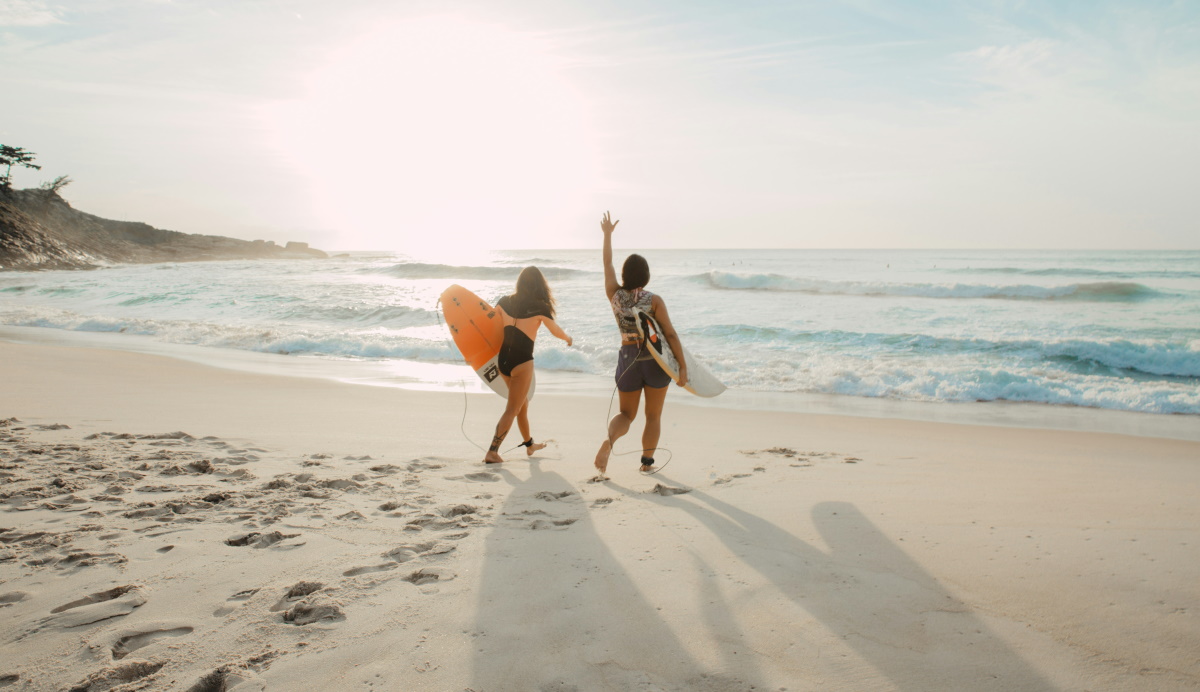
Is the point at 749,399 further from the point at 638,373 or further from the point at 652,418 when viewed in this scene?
the point at 638,373

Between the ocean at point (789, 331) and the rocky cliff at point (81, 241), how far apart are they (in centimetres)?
1316

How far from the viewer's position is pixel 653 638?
2332 millimetres

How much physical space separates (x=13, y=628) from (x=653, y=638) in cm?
236

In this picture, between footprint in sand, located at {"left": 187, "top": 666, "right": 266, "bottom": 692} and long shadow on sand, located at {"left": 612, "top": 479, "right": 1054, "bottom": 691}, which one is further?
long shadow on sand, located at {"left": 612, "top": 479, "right": 1054, "bottom": 691}

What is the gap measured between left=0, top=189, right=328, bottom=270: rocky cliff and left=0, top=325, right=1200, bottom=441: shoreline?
1398 inches

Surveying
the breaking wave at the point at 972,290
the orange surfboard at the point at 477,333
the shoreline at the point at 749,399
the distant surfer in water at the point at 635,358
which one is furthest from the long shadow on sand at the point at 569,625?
the breaking wave at the point at 972,290

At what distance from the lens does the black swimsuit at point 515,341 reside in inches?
203

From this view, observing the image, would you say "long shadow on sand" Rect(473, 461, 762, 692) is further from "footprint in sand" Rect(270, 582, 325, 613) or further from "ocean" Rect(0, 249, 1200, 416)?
"ocean" Rect(0, 249, 1200, 416)

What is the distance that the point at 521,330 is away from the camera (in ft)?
17.0

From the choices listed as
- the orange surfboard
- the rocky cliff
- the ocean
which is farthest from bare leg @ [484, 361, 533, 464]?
the rocky cliff

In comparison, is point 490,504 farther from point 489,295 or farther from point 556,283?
point 556,283

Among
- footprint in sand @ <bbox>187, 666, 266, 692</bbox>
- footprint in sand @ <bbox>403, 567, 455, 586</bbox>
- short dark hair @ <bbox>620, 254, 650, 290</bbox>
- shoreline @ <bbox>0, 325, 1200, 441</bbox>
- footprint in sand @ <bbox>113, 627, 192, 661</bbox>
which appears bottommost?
shoreline @ <bbox>0, 325, 1200, 441</bbox>

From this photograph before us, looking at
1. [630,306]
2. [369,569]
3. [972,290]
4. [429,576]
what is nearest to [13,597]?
[369,569]

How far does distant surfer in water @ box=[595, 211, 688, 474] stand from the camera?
4.70 meters
